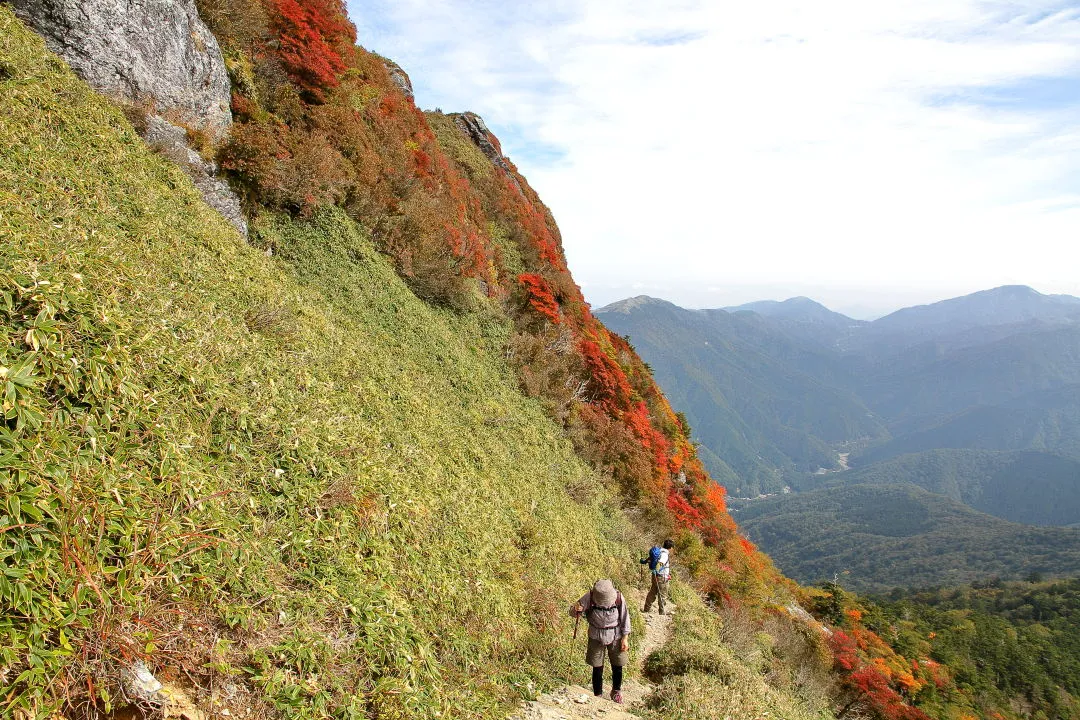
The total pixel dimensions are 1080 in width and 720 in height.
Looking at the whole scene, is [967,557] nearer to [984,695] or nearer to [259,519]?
[984,695]

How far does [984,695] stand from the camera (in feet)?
152

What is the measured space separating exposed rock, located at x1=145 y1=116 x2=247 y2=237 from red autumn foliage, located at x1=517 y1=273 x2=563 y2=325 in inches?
543

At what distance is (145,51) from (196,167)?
2.76m

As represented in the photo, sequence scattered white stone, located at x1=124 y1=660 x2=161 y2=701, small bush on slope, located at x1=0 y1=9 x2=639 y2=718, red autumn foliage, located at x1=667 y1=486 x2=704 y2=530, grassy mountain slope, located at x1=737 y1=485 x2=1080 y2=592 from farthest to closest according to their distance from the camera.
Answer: grassy mountain slope, located at x1=737 y1=485 x2=1080 y2=592, red autumn foliage, located at x1=667 y1=486 x2=704 y2=530, small bush on slope, located at x1=0 y1=9 x2=639 y2=718, scattered white stone, located at x1=124 y1=660 x2=161 y2=701

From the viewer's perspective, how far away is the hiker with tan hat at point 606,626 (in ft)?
25.2

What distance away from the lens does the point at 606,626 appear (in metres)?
7.66

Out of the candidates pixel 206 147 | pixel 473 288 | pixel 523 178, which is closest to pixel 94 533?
pixel 206 147

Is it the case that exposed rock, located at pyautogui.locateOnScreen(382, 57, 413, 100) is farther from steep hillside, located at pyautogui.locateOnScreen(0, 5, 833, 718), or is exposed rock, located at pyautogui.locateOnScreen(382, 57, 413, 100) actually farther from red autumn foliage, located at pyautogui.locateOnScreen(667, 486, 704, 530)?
red autumn foliage, located at pyautogui.locateOnScreen(667, 486, 704, 530)

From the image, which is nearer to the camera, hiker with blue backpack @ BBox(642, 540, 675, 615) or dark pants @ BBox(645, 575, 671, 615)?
hiker with blue backpack @ BBox(642, 540, 675, 615)

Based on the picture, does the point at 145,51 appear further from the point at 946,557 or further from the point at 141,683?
the point at 946,557

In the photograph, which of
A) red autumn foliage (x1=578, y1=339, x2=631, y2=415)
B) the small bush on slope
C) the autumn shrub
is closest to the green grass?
the small bush on slope

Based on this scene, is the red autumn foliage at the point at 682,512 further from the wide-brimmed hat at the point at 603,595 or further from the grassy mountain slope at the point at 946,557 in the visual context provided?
the grassy mountain slope at the point at 946,557

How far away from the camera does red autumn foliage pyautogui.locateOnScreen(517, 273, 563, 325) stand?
81.0 feet

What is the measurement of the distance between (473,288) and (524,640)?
1524 cm
